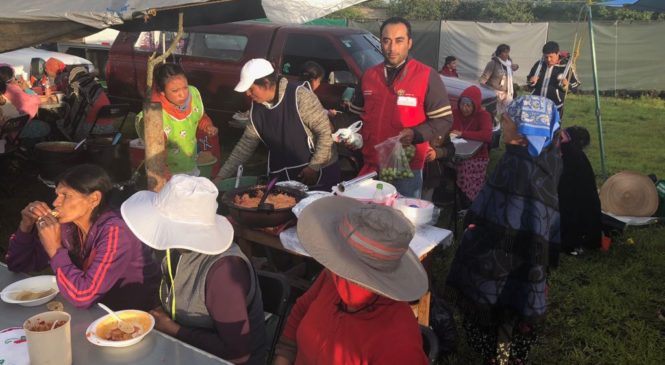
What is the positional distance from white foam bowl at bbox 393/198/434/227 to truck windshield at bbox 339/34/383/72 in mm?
5098

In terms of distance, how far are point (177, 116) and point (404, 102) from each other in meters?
2.09

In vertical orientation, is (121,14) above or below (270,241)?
above

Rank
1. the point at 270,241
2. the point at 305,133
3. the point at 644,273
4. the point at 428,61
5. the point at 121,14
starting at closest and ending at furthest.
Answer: the point at 121,14 → the point at 270,241 → the point at 305,133 → the point at 644,273 → the point at 428,61

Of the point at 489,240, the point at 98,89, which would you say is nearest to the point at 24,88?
the point at 98,89

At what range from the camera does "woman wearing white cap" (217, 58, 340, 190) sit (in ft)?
13.6

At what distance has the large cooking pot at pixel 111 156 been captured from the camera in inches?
254

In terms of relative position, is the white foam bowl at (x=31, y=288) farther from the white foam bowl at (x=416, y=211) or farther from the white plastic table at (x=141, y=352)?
the white foam bowl at (x=416, y=211)

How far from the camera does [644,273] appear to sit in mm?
5430

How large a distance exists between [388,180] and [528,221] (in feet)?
4.63

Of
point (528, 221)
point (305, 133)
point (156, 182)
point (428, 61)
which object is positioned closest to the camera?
point (528, 221)

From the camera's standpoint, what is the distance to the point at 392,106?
4.38 meters

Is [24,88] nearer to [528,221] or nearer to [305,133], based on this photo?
[305,133]

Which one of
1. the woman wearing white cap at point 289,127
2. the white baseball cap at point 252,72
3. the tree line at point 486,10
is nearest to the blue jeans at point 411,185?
the woman wearing white cap at point 289,127

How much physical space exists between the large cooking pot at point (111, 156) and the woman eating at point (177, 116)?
2.02 metres
